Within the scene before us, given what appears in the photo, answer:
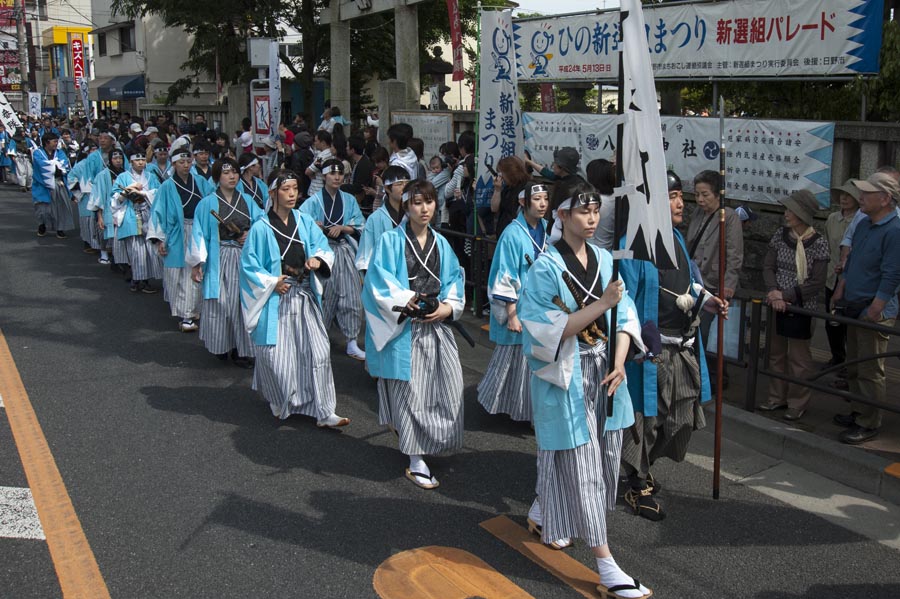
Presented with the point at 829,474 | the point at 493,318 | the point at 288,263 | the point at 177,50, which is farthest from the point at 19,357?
the point at 177,50

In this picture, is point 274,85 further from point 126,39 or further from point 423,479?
point 126,39

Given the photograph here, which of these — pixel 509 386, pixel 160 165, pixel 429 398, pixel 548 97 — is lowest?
pixel 509 386

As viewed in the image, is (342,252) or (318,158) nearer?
(342,252)

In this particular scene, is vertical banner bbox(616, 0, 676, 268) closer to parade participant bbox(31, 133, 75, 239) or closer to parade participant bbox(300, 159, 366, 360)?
parade participant bbox(300, 159, 366, 360)

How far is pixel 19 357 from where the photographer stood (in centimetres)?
773

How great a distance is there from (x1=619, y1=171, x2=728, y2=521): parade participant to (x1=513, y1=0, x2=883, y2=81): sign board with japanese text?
3.70 meters

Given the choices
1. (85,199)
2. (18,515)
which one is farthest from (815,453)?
(85,199)

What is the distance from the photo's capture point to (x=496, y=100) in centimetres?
783

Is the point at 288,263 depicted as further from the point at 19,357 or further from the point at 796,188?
the point at 796,188

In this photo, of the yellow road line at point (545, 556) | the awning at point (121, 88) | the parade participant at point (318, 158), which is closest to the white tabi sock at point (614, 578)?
the yellow road line at point (545, 556)

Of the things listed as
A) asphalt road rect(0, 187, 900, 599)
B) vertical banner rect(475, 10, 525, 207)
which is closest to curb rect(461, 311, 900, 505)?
asphalt road rect(0, 187, 900, 599)

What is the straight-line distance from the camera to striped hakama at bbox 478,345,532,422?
19.3ft

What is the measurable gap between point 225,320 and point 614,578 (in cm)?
488

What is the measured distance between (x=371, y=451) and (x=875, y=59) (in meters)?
5.33
